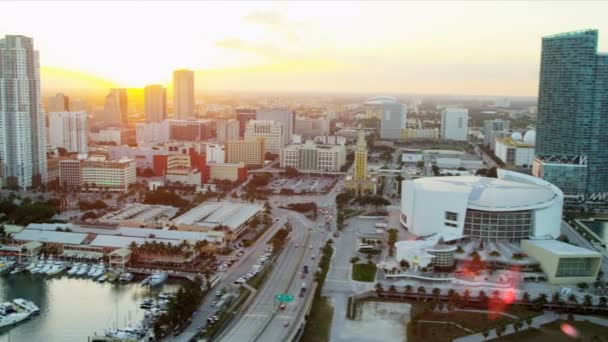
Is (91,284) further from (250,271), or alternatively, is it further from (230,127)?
(230,127)

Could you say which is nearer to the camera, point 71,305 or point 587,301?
point 587,301

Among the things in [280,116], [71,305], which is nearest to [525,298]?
[71,305]

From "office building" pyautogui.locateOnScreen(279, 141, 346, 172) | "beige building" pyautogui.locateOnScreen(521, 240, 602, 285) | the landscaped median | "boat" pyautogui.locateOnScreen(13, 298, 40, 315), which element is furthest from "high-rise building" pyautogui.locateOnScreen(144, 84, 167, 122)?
"beige building" pyautogui.locateOnScreen(521, 240, 602, 285)

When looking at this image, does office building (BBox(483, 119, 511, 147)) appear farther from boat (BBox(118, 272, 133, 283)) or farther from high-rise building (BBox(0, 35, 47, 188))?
boat (BBox(118, 272, 133, 283))

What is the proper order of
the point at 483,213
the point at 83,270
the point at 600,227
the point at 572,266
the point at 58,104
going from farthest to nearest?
1. the point at 58,104
2. the point at 600,227
3. the point at 483,213
4. the point at 83,270
5. the point at 572,266

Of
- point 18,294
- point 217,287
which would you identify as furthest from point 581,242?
point 18,294

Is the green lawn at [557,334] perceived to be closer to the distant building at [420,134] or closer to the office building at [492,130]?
the office building at [492,130]

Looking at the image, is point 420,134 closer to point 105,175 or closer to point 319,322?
point 105,175
